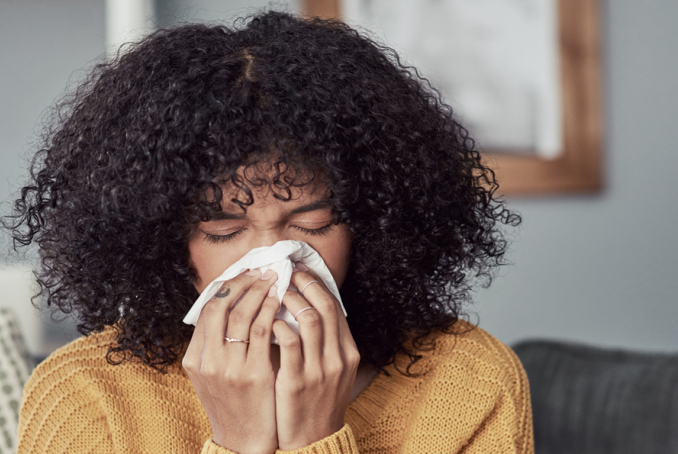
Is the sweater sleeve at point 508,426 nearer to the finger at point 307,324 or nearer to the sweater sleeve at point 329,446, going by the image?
the sweater sleeve at point 329,446

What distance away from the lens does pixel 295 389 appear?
0.88m

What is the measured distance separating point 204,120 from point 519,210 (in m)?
1.55

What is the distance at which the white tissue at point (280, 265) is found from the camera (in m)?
0.86

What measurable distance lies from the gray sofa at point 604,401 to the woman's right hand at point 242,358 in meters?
0.97

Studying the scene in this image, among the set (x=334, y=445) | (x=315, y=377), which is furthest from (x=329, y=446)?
(x=315, y=377)

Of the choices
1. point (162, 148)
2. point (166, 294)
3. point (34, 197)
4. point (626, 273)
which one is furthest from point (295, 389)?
point (626, 273)

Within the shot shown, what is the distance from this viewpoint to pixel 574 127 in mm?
2123

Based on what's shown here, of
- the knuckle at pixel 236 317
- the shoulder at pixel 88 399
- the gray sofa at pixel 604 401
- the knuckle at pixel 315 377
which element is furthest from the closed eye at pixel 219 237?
the gray sofa at pixel 604 401

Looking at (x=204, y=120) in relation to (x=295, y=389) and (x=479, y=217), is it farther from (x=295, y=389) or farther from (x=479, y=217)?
(x=479, y=217)

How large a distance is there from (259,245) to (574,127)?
1.58 meters

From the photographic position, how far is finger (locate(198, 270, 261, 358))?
88 cm

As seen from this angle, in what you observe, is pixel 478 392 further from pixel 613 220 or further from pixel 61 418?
pixel 613 220

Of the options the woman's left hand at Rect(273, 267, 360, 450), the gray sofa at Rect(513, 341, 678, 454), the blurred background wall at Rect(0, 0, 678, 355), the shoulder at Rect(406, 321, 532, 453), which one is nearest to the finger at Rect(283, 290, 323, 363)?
the woman's left hand at Rect(273, 267, 360, 450)

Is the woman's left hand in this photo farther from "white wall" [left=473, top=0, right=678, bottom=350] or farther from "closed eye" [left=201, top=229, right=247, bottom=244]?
"white wall" [left=473, top=0, right=678, bottom=350]
